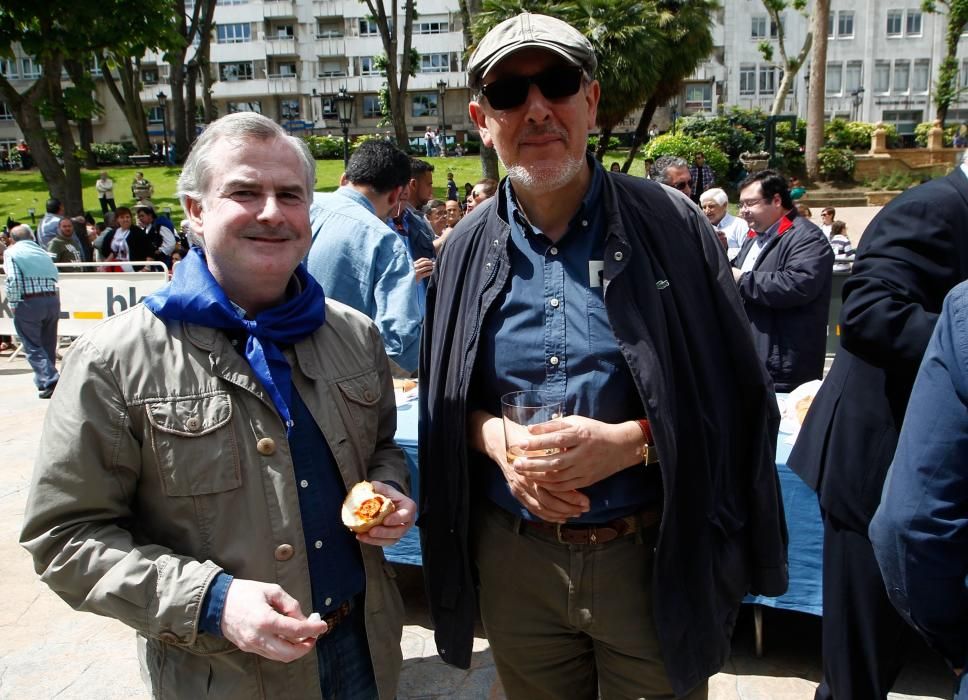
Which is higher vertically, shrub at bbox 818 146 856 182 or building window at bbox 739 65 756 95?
building window at bbox 739 65 756 95

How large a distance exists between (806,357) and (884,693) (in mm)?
2529

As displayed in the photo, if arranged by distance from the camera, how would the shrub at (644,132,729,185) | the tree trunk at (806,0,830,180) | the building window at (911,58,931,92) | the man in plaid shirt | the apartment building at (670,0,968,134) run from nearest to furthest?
the man in plaid shirt
the shrub at (644,132,729,185)
the tree trunk at (806,0,830,180)
the apartment building at (670,0,968,134)
the building window at (911,58,931,92)

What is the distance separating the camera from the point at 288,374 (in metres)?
1.73

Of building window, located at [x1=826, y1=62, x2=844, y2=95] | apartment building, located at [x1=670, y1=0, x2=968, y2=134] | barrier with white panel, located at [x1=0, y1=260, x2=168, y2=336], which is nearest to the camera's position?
barrier with white panel, located at [x1=0, y1=260, x2=168, y2=336]

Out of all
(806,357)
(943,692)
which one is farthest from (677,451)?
(806,357)

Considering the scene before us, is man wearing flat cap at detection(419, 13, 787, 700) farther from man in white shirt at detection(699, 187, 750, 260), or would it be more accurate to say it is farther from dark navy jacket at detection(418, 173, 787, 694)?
man in white shirt at detection(699, 187, 750, 260)

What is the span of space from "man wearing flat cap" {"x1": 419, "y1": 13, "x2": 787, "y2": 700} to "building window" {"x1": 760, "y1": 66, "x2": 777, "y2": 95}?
6402cm

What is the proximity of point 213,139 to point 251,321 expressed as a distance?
0.42m

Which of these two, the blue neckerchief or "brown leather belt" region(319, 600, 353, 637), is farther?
"brown leather belt" region(319, 600, 353, 637)

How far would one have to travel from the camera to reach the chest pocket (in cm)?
157

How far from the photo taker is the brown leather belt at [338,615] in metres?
1.78

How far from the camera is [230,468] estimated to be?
1.61m

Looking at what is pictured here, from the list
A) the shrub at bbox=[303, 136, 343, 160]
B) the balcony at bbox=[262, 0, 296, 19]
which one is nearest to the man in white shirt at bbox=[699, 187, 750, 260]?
the shrub at bbox=[303, 136, 343, 160]

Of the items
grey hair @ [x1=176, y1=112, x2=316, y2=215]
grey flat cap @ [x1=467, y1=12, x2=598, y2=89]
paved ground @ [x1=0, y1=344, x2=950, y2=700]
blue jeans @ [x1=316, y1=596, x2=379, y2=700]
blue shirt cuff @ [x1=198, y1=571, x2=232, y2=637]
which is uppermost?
grey flat cap @ [x1=467, y1=12, x2=598, y2=89]
